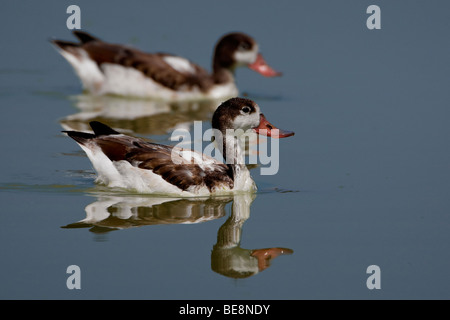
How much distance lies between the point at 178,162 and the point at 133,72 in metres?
7.88

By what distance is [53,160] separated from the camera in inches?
503

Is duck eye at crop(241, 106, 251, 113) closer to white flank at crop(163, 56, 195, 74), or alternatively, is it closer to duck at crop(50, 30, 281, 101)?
duck at crop(50, 30, 281, 101)

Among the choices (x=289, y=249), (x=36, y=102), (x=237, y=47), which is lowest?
(x=289, y=249)

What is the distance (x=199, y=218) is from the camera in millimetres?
10336

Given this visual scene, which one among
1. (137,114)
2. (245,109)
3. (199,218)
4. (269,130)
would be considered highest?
(137,114)

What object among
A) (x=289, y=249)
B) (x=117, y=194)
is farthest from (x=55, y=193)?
(x=289, y=249)

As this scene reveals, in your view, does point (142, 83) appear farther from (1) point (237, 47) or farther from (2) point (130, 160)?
(2) point (130, 160)

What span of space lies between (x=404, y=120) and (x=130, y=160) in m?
6.57

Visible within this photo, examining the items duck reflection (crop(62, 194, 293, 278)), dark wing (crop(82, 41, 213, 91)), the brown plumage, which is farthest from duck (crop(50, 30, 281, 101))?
duck reflection (crop(62, 194, 293, 278))

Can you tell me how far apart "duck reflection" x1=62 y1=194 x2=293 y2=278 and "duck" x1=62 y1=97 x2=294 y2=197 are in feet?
0.59

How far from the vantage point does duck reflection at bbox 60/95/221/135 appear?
50.3 feet

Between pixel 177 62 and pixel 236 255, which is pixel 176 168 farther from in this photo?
pixel 177 62

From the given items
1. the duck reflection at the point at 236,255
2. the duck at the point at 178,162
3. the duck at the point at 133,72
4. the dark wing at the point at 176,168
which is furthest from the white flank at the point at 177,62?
the duck reflection at the point at 236,255

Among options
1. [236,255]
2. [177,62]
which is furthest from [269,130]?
[177,62]
